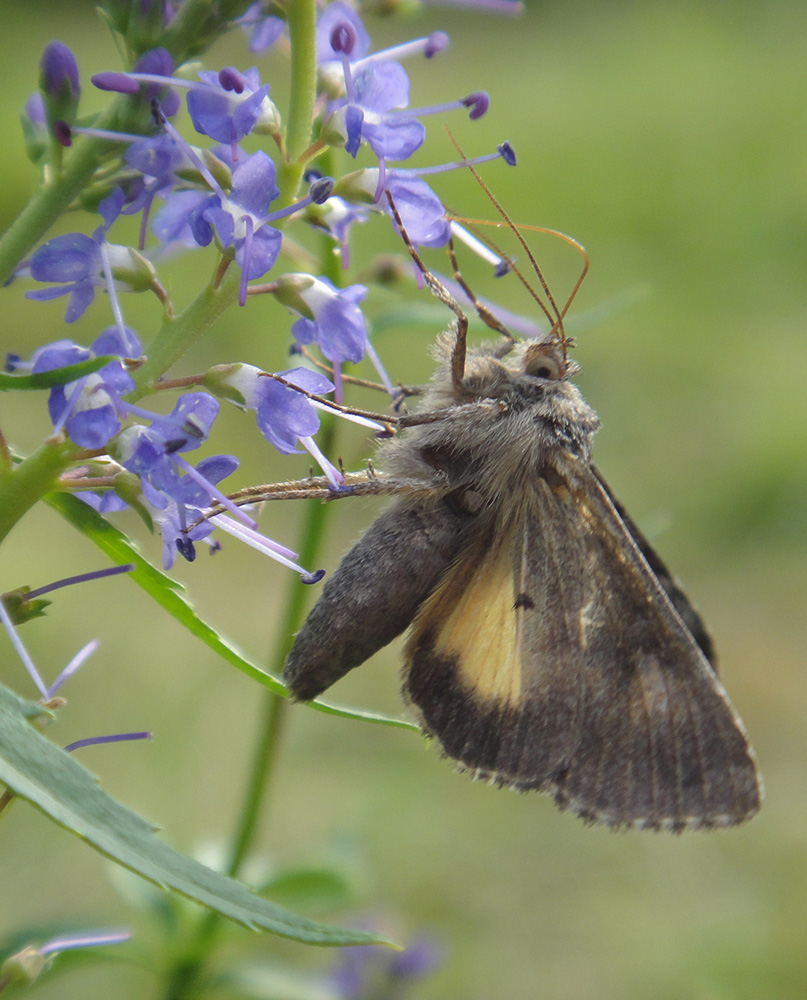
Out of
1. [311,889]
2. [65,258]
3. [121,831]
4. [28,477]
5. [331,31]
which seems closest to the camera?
[121,831]

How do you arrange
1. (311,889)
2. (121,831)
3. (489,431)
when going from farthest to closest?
(311,889), (489,431), (121,831)

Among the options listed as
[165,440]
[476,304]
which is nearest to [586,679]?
[476,304]

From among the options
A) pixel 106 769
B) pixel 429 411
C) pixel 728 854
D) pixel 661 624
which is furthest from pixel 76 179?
pixel 728 854

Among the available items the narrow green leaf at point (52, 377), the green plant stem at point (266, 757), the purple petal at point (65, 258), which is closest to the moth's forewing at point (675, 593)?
the green plant stem at point (266, 757)

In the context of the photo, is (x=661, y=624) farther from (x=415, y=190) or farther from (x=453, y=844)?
(x=453, y=844)

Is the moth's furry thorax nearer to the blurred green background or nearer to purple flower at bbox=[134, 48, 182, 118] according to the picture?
the blurred green background

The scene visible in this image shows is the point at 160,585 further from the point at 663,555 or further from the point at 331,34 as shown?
the point at 663,555


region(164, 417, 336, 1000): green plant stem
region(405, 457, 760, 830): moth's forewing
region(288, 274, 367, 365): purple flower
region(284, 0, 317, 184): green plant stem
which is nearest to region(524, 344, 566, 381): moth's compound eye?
region(405, 457, 760, 830): moth's forewing
